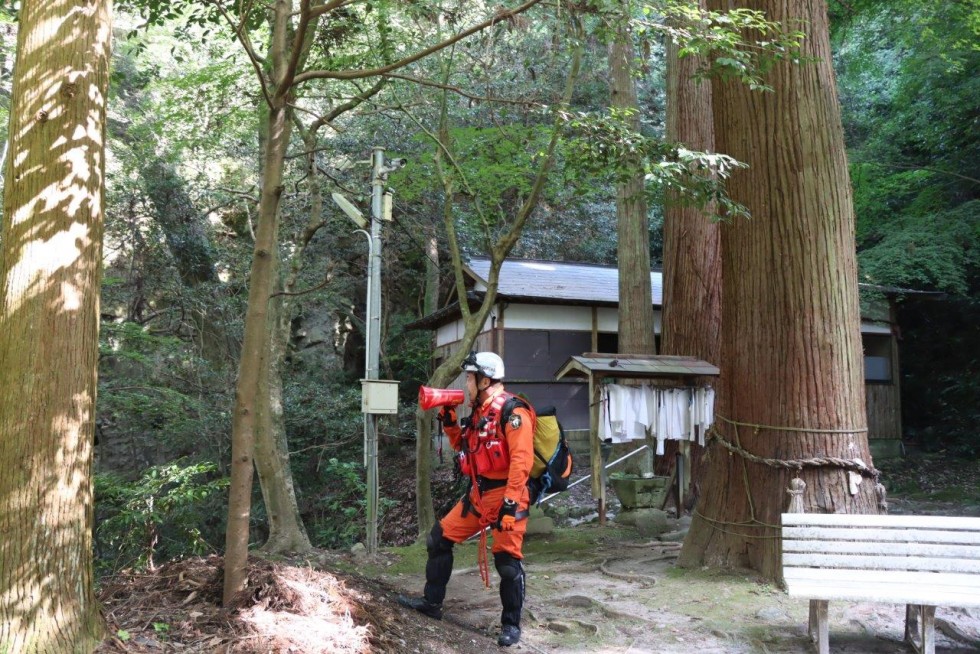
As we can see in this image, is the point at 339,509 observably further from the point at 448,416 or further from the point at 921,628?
the point at 921,628

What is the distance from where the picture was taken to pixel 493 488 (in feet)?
18.5

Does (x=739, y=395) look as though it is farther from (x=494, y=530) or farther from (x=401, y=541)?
(x=401, y=541)

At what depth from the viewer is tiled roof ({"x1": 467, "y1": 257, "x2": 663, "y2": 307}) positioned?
16234mm

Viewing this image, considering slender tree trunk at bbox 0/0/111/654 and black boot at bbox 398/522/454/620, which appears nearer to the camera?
slender tree trunk at bbox 0/0/111/654

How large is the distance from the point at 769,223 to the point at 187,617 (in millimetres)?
5680

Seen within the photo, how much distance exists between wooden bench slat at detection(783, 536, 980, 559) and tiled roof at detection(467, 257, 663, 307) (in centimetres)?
1092

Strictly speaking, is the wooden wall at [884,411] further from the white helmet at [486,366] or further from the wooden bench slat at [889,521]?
→ the white helmet at [486,366]

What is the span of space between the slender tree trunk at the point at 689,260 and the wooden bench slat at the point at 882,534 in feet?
21.4

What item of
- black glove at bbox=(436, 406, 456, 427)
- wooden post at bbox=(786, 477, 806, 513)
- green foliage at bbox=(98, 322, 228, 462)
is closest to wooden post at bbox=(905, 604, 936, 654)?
wooden post at bbox=(786, 477, 806, 513)

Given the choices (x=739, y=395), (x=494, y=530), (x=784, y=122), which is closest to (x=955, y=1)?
(x=784, y=122)

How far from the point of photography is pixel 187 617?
4371 mm

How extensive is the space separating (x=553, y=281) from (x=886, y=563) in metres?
12.7

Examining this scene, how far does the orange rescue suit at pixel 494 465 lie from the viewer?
5.38m

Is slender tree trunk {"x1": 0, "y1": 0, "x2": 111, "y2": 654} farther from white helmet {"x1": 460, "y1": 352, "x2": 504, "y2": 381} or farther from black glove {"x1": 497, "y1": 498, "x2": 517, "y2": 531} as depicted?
white helmet {"x1": 460, "y1": 352, "x2": 504, "y2": 381}
